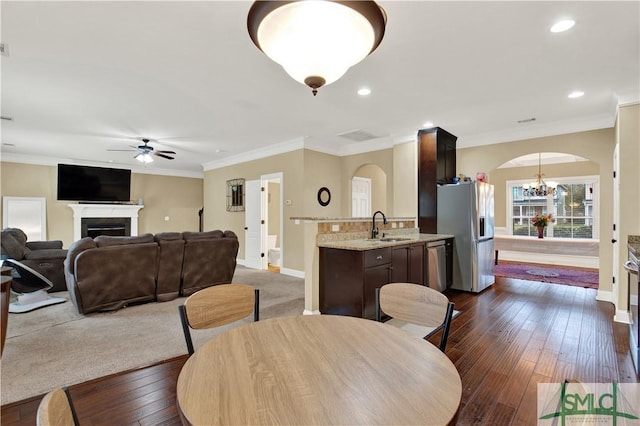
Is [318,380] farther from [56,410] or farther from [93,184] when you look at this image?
[93,184]

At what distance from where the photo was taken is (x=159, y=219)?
9.03m

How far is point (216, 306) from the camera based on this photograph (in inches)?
63.6

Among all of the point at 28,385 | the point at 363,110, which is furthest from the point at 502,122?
the point at 28,385

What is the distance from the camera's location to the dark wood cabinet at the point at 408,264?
11.7ft

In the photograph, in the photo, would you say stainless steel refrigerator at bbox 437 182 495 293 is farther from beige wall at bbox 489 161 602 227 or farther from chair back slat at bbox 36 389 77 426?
chair back slat at bbox 36 389 77 426

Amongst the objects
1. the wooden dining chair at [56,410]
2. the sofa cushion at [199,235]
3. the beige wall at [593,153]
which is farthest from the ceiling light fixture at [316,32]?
the beige wall at [593,153]

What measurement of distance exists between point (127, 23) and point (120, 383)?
2564mm

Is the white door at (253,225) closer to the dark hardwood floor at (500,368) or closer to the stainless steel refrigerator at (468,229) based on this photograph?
the stainless steel refrigerator at (468,229)

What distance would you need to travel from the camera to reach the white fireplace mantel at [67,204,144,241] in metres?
7.55

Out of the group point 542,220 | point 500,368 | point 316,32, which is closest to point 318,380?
point 316,32

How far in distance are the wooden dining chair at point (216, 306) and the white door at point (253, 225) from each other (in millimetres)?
5077

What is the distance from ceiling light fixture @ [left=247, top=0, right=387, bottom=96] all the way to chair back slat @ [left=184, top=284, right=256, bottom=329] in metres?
1.17

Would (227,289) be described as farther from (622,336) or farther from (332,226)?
(622,336)

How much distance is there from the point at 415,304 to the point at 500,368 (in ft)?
4.42
